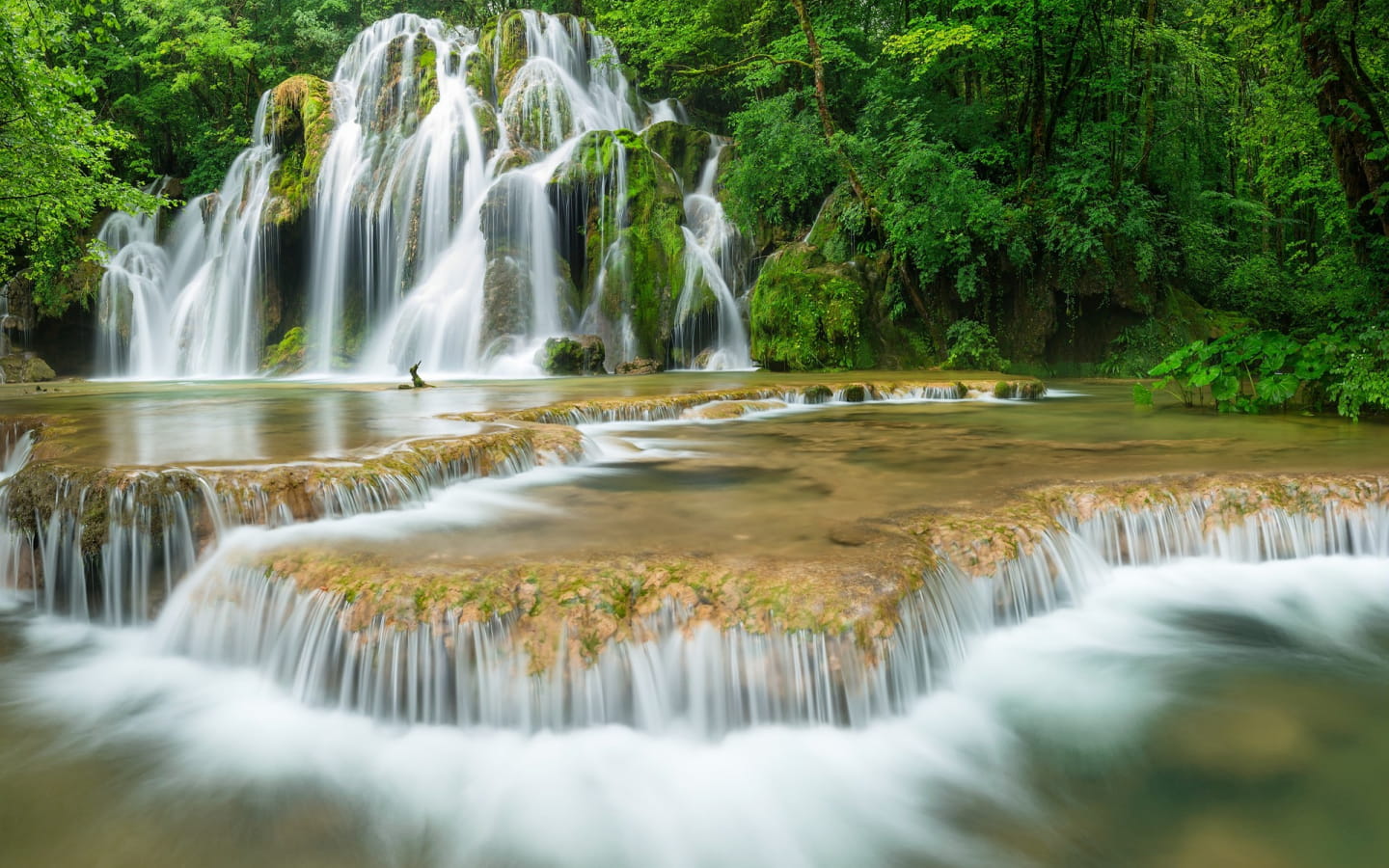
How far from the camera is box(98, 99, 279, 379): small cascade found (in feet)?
68.4

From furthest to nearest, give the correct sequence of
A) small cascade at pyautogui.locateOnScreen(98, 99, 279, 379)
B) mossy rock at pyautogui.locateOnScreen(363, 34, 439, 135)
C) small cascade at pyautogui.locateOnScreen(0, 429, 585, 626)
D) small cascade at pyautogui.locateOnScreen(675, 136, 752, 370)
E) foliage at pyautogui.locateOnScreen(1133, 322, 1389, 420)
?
mossy rock at pyautogui.locateOnScreen(363, 34, 439, 135), small cascade at pyautogui.locateOnScreen(98, 99, 279, 379), small cascade at pyautogui.locateOnScreen(675, 136, 752, 370), foliage at pyautogui.locateOnScreen(1133, 322, 1389, 420), small cascade at pyautogui.locateOnScreen(0, 429, 585, 626)

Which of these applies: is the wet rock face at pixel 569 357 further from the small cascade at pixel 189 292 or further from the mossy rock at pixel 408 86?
the small cascade at pixel 189 292

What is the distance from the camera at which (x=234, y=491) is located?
3969mm

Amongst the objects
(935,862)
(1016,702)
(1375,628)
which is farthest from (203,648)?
(1375,628)

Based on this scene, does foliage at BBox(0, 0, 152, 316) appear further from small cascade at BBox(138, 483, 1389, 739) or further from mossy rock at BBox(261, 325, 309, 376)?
small cascade at BBox(138, 483, 1389, 739)

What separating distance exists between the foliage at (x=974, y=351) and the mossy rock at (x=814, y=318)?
164 cm

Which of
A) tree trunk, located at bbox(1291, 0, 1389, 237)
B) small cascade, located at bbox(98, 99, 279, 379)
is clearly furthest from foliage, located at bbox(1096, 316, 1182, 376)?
small cascade, located at bbox(98, 99, 279, 379)

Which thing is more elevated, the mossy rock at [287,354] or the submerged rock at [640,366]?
the mossy rock at [287,354]

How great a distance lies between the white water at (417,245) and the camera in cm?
1795

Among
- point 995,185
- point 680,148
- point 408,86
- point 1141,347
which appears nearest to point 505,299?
point 680,148

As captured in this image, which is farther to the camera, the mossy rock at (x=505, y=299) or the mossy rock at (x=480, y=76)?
the mossy rock at (x=480, y=76)

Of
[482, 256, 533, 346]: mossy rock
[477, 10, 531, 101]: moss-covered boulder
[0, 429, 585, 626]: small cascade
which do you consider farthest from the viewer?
[477, 10, 531, 101]: moss-covered boulder

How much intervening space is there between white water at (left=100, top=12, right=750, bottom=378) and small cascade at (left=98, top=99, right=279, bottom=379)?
0.14 feet

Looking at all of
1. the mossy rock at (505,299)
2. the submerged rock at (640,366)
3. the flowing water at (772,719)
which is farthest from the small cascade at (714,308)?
the flowing water at (772,719)
